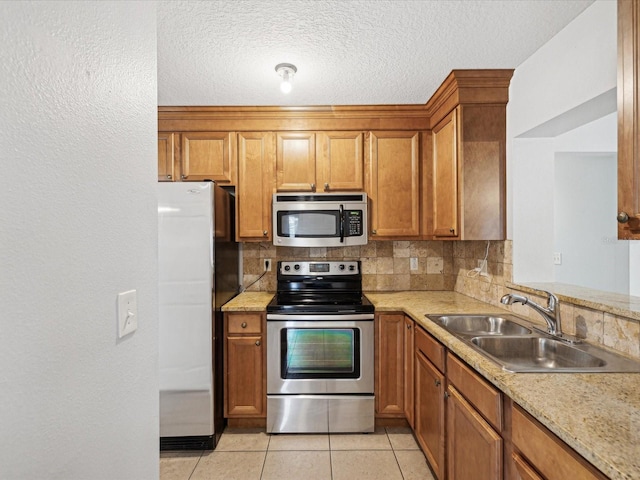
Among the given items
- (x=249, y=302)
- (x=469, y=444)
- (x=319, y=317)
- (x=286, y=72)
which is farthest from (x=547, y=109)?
(x=249, y=302)

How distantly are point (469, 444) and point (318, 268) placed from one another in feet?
5.42

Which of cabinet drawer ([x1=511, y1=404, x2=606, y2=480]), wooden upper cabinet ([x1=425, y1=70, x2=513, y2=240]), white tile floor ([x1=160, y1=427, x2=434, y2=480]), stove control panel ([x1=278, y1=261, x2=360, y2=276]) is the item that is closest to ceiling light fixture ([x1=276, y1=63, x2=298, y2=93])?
wooden upper cabinet ([x1=425, y1=70, x2=513, y2=240])

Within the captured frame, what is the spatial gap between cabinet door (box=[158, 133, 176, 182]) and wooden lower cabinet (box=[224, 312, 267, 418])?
1213 mm

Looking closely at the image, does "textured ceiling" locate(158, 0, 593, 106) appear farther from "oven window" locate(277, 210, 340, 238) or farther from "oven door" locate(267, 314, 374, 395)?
"oven door" locate(267, 314, 374, 395)

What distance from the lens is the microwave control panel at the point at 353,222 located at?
259 cm

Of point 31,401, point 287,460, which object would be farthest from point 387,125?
point 31,401

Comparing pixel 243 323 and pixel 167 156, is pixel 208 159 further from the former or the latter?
pixel 243 323

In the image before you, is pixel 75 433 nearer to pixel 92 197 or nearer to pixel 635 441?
pixel 92 197

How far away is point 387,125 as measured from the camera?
8.82 ft

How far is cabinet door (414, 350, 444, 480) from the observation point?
1.73 metres

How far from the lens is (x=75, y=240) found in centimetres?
67

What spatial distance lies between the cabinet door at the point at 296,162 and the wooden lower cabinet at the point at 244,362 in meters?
1.05

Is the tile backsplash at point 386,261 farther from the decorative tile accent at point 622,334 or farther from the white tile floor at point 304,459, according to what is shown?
the decorative tile accent at point 622,334

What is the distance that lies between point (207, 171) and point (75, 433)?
2252 millimetres
